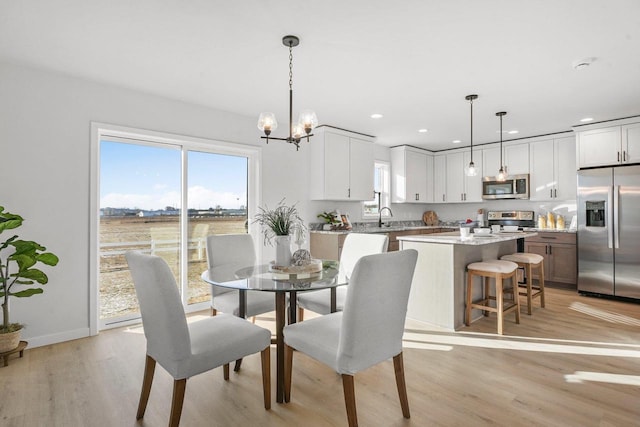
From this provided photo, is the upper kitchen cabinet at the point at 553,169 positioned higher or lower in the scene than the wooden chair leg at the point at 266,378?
higher

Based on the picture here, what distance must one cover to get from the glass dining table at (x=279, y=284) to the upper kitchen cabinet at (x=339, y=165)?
255 cm

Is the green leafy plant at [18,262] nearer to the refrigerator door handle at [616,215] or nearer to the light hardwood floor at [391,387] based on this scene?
the light hardwood floor at [391,387]

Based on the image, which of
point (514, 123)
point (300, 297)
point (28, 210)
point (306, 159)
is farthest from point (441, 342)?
point (28, 210)

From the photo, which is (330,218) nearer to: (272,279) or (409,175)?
(409,175)

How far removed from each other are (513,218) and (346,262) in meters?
4.27

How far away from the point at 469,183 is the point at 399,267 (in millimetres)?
5145

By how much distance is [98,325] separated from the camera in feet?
10.9

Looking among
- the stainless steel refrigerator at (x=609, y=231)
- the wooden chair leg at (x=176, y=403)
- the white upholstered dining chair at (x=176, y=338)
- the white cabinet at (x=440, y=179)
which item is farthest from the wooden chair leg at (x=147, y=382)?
the white cabinet at (x=440, y=179)

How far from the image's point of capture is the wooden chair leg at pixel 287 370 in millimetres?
1995

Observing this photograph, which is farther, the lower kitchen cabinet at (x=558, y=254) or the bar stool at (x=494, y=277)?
the lower kitchen cabinet at (x=558, y=254)

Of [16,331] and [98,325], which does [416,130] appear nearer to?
[98,325]

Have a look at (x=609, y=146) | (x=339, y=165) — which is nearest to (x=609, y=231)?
(x=609, y=146)

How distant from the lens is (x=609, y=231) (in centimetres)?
440

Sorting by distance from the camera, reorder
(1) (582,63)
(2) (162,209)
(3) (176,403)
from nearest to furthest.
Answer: (3) (176,403) < (1) (582,63) < (2) (162,209)
